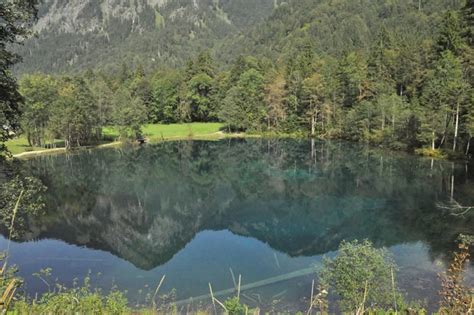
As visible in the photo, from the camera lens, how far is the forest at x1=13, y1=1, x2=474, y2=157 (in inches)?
2422

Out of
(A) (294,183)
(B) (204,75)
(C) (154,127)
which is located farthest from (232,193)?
(B) (204,75)

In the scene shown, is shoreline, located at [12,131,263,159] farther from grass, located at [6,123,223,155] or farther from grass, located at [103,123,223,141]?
grass, located at [103,123,223,141]

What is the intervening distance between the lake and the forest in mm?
7018

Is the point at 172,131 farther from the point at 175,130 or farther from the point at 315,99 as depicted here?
the point at 315,99

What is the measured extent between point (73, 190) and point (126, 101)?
147 ft

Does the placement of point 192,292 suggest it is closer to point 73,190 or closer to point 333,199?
point 333,199

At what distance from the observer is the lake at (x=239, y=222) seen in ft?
85.9

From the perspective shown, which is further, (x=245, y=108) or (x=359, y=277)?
(x=245, y=108)

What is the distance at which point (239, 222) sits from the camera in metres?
39.1

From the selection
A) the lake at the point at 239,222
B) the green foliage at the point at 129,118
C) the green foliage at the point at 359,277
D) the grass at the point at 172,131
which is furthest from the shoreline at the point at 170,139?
the green foliage at the point at 359,277

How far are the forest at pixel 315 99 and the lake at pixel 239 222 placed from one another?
7.02 m

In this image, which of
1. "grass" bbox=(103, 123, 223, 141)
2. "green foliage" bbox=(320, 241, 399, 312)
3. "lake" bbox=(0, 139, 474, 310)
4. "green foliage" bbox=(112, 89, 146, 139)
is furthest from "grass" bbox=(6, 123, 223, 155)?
"green foliage" bbox=(320, 241, 399, 312)

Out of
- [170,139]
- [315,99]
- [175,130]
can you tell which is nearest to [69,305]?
[315,99]

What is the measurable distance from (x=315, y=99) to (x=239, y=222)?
57.8 metres
